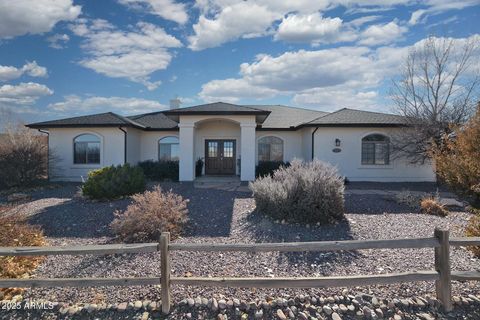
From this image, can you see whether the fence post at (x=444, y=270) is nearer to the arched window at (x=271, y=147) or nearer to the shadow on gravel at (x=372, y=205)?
the shadow on gravel at (x=372, y=205)

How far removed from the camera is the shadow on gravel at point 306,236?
190 inches

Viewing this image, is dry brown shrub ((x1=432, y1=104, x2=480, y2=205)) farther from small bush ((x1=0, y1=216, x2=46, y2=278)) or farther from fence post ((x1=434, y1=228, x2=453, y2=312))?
small bush ((x1=0, y1=216, x2=46, y2=278))

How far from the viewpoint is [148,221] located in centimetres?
587

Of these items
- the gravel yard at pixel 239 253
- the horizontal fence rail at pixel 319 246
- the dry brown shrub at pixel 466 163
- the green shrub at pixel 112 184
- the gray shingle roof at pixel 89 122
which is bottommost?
the gravel yard at pixel 239 253

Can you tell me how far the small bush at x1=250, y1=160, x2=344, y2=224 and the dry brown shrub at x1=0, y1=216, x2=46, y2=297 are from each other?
4.84 m

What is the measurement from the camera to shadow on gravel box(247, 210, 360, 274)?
15.8ft

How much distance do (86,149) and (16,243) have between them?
11.3 meters

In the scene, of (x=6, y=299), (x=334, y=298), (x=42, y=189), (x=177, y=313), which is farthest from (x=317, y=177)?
(x=42, y=189)

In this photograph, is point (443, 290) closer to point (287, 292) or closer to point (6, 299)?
point (287, 292)

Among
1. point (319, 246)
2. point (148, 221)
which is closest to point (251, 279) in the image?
point (319, 246)

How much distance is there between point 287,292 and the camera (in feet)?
13.0

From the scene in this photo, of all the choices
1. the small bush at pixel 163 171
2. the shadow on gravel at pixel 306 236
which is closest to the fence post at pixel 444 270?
the shadow on gravel at pixel 306 236

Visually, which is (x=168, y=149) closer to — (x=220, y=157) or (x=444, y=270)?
(x=220, y=157)

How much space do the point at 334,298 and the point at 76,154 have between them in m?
15.8
